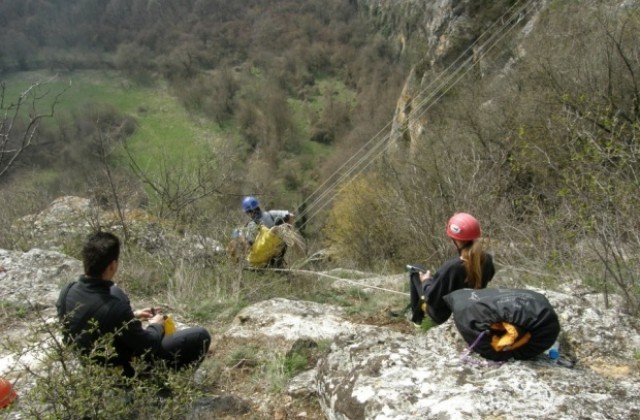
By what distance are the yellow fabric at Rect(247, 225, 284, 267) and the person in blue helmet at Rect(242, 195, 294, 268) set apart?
135mm

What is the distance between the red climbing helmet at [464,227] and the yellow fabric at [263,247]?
293 centimetres

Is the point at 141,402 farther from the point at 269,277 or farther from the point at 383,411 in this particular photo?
the point at 269,277

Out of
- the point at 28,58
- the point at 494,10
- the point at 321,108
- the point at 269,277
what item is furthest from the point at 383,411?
the point at 28,58

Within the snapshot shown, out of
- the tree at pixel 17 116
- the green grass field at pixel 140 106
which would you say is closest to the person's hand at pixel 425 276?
the tree at pixel 17 116

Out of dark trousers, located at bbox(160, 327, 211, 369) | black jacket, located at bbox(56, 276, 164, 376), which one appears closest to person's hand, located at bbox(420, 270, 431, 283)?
dark trousers, located at bbox(160, 327, 211, 369)

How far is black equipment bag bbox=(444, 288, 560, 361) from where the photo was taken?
2.71 meters

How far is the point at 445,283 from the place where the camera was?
3.78 meters

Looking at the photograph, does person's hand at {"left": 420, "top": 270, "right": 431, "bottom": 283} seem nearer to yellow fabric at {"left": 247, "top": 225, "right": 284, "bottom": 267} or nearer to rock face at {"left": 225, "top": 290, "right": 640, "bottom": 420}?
rock face at {"left": 225, "top": 290, "right": 640, "bottom": 420}

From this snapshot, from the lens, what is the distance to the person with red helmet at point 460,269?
3742 millimetres

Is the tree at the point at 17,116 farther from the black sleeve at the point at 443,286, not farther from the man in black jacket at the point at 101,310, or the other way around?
the black sleeve at the point at 443,286

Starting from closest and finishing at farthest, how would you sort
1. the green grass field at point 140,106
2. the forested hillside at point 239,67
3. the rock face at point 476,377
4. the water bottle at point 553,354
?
the rock face at point 476,377, the water bottle at point 553,354, the forested hillside at point 239,67, the green grass field at point 140,106

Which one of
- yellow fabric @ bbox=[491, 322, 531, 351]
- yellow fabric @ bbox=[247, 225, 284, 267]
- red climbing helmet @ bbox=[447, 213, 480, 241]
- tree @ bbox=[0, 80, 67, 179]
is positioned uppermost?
tree @ bbox=[0, 80, 67, 179]

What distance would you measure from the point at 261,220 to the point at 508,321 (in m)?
4.28

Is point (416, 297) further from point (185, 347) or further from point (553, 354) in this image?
point (185, 347)
